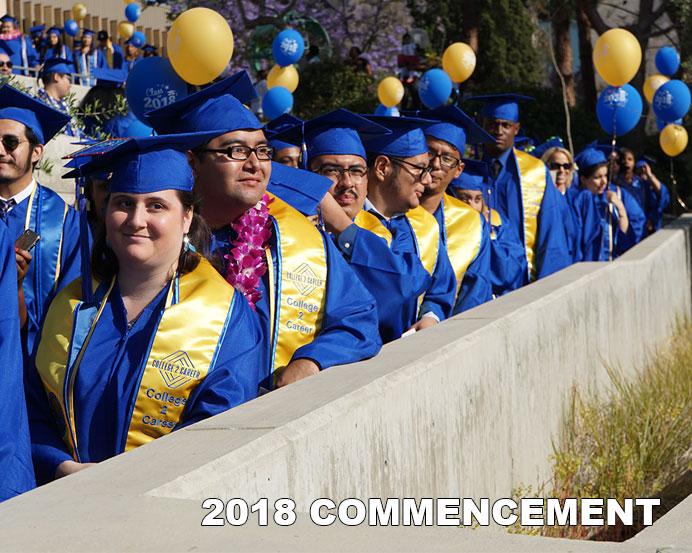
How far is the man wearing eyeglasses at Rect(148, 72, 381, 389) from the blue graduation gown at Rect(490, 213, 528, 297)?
10.4 feet

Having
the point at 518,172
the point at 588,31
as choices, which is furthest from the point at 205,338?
the point at 588,31

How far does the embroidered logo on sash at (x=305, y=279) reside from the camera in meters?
4.51

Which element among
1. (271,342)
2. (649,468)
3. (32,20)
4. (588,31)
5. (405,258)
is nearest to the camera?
(271,342)

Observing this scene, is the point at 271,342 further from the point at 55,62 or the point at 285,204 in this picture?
the point at 55,62

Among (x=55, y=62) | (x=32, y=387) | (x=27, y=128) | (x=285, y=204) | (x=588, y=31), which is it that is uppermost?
(x=588, y=31)

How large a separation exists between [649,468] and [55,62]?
24.1 feet

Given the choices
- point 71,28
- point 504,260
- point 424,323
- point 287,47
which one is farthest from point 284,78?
point 71,28

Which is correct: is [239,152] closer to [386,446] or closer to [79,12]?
[386,446]

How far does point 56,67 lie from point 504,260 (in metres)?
5.44

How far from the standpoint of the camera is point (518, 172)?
9.02 m

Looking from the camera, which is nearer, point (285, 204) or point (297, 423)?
point (297, 423)

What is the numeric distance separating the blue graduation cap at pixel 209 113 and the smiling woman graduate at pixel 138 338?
605 millimetres

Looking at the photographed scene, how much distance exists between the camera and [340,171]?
5.58 metres

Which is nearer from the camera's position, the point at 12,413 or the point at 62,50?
the point at 12,413
